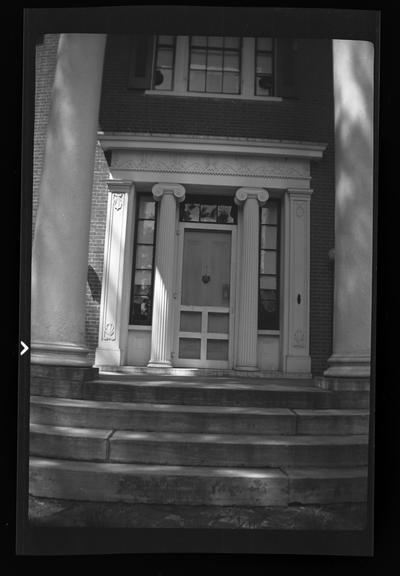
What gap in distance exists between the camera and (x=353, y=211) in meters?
3.45

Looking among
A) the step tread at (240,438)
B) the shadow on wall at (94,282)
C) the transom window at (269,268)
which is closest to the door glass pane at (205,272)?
the transom window at (269,268)

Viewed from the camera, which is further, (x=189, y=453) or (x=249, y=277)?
(x=249, y=277)

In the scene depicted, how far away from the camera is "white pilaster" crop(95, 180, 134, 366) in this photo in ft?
13.0

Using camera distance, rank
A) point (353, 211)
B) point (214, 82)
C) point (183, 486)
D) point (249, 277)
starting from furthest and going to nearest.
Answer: point (214, 82), point (249, 277), point (353, 211), point (183, 486)

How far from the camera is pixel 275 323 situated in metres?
4.26

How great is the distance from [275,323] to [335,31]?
234cm

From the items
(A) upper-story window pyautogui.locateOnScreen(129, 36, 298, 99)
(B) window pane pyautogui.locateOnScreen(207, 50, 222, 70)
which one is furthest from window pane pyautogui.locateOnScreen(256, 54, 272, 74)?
(B) window pane pyautogui.locateOnScreen(207, 50, 222, 70)

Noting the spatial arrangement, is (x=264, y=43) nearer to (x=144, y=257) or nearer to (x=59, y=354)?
(x=144, y=257)

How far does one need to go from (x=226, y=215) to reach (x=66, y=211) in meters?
1.49

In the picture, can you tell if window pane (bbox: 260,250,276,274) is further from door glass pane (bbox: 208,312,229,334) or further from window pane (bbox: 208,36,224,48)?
window pane (bbox: 208,36,224,48)

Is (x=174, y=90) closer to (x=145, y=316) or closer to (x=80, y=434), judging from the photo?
(x=145, y=316)

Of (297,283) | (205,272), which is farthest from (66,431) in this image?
(297,283)

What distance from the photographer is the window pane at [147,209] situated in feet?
14.7

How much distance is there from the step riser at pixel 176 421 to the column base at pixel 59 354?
34cm
